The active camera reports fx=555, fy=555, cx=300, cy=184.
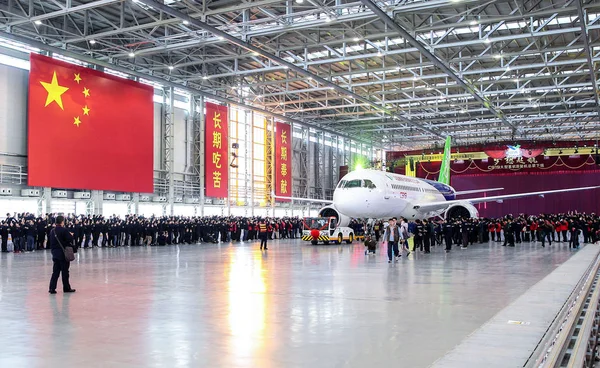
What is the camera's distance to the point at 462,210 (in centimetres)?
3253

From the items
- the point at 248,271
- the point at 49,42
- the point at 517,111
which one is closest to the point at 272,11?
the point at 49,42

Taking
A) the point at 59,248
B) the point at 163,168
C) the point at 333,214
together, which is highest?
the point at 163,168

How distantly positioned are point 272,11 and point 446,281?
16.7m

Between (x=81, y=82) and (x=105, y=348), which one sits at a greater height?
(x=81, y=82)

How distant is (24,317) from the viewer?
23.7ft

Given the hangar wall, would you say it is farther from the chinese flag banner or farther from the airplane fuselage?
the airplane fuselage

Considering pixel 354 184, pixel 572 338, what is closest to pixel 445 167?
pixel 354 184

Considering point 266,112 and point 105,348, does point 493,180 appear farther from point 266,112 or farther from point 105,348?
point 105,348

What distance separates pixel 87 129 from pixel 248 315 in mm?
21757

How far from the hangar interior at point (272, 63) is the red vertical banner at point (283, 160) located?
0.84 meters

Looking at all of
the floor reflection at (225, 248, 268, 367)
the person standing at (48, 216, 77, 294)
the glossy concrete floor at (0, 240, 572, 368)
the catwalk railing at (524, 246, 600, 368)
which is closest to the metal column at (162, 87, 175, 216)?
the glossy concrete floor at (0, 240, 572, 368)

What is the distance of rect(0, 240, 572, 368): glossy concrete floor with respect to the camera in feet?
17.3

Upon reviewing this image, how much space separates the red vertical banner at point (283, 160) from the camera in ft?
137

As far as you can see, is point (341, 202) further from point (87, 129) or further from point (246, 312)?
point (246, 312)
